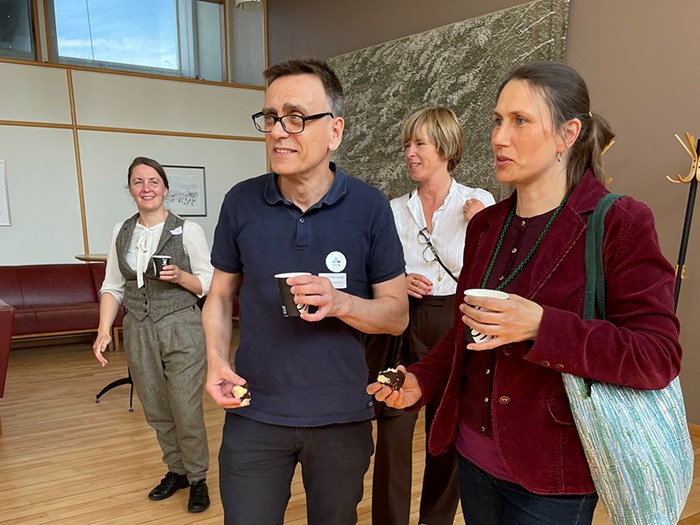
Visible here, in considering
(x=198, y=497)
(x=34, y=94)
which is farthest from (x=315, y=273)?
(x=34, y=94)

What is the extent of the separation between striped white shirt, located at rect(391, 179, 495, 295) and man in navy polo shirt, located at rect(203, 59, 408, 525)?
0.95 metres

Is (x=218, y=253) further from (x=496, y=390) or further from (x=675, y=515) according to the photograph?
(x=675, y=515)

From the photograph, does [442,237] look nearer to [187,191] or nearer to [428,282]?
[428,282]

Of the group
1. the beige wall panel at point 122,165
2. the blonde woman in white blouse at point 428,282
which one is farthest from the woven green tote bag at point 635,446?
the beige wall panel at point 122,165

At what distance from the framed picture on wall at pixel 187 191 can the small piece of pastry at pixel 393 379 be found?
684 centimetres

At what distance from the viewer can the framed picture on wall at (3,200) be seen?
655 cm

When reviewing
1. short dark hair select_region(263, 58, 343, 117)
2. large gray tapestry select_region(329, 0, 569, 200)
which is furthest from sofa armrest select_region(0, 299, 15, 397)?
large gray tapestry select_region(329, 0, 569, 200)

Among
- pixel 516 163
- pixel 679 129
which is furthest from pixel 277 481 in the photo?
pixel 679 129

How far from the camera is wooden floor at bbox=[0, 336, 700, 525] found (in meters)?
2.92

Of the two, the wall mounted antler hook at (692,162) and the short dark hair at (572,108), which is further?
the wall mounted antler hook at (692,162)

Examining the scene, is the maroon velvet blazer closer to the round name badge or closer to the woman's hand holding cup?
the woman's hand holding cup

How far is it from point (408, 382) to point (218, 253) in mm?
652

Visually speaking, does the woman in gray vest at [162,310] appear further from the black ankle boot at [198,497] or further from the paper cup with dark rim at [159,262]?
the paper cup with dark rim at [159,262]

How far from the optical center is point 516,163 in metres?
1.20
